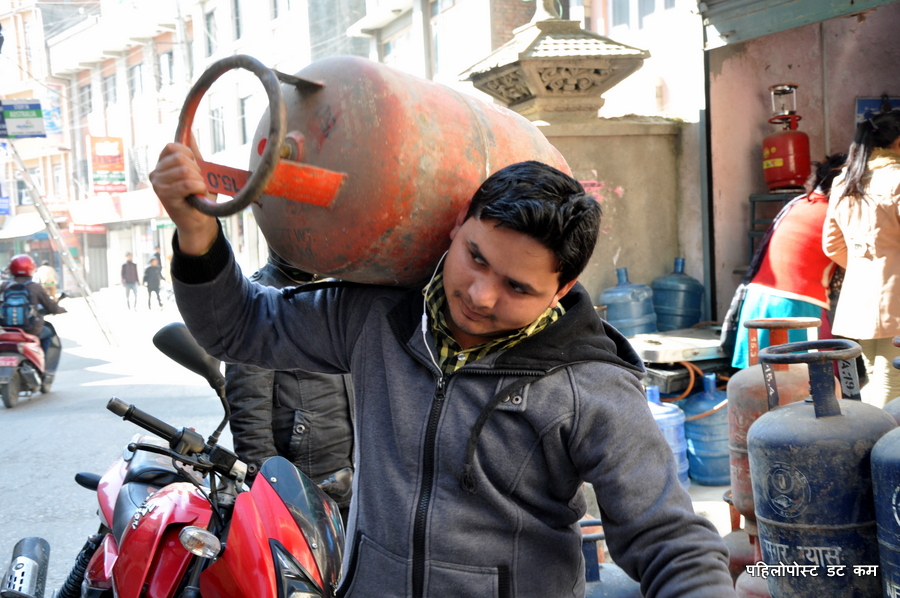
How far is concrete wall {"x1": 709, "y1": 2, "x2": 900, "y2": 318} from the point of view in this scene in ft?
22.2

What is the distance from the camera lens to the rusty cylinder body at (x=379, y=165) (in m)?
1.34

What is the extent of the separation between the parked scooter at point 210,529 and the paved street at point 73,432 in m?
2.25

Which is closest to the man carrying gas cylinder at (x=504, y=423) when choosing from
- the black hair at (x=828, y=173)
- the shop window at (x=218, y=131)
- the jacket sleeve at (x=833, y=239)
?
the jacket sleeve at (x=833, y=239)

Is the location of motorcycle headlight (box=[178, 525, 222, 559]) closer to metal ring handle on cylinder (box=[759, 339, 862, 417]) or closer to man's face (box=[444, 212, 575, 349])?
man's face (box=[444, 212, 575, 349])

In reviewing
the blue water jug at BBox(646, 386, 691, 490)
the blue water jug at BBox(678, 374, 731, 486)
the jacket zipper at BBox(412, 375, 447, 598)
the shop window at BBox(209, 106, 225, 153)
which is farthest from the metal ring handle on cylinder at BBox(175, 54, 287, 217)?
the shop window at BBox(209, 106, 225, 153)

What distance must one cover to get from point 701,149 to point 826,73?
56.3 inches

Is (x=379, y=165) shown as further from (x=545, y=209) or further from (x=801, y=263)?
(x=801, y=263)

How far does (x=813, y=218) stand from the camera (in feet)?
15.3

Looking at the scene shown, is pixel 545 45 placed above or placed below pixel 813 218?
above

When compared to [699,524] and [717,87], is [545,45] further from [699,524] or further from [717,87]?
[699,524]

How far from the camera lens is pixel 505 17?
43.7 ft

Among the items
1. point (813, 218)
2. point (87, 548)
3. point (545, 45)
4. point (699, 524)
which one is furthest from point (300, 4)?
point (699, 524)

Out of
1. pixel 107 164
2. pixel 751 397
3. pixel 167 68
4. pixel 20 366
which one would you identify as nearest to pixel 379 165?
pixel 751 397

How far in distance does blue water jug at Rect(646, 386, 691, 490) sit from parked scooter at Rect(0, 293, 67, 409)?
24.7ft
